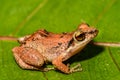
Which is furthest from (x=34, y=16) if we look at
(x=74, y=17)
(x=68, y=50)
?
(x=68, y=50)

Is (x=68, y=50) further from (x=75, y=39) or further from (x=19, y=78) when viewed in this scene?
(x=19, y=78)

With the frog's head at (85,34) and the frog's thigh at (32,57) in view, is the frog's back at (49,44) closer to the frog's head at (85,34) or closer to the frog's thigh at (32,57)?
the frog's thigh at (32,57)

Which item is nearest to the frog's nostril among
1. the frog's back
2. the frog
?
the frog

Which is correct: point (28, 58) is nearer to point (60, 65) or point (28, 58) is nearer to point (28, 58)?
point (28, 58)

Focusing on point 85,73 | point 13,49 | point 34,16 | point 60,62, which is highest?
point 34,16

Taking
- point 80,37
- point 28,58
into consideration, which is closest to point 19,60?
point 28,58

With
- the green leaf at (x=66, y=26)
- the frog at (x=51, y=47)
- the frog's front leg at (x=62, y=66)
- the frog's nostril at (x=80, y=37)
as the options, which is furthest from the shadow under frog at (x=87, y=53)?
the frog's nostril at (x=80, y=37)
